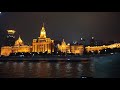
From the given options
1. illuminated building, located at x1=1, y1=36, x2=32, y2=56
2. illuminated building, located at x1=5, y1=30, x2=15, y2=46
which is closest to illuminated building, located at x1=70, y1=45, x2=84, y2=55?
illuminated building, located at x1=1, y1=36, x2=32, y2=56

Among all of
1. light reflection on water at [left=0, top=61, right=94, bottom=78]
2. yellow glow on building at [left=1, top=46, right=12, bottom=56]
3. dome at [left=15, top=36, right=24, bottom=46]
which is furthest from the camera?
light reflection on water at [left=0, top=61, right=94, bottom=78]

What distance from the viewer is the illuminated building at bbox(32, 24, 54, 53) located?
17.5ft

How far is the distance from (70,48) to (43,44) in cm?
71

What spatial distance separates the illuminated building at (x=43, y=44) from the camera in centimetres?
534

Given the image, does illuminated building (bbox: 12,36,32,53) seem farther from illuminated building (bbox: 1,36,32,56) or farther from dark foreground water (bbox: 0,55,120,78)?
dark foreground water (bbox: 0,55,120,78)

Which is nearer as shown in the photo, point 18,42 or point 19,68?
point 18,42

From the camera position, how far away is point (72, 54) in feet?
18.6

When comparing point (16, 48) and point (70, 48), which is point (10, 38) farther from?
point (70, 48)

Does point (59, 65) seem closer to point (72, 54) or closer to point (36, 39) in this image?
point (72, 54)

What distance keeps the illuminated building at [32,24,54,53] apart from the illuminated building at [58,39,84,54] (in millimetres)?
216

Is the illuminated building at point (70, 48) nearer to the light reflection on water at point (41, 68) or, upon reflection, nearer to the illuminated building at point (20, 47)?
the light reflection on water at point (41, 68)
